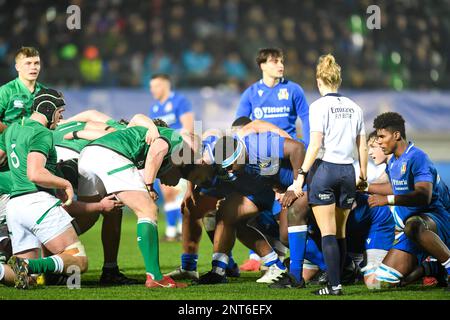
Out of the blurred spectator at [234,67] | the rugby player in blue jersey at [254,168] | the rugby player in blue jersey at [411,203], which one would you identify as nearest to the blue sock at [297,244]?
the rugby player in blue jersey at [254,168]

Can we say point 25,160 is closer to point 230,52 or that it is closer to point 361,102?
point 361,102

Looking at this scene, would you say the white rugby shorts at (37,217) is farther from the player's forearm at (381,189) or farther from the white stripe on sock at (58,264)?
the player's forearm at (381,189)

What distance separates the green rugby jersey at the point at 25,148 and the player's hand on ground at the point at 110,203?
1.59 ft

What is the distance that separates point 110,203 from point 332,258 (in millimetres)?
2029

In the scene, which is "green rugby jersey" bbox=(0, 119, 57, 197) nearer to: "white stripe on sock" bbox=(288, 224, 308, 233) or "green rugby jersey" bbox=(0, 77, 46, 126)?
"green rugby jersey" bbox=(0, 77, 46, 126)

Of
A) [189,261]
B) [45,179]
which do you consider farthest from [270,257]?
[45,179]

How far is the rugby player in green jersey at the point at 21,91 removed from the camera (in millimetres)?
8555

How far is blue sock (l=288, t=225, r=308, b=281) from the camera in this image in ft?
23.5

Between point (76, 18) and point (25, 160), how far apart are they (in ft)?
30.0

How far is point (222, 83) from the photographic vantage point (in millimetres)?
17406

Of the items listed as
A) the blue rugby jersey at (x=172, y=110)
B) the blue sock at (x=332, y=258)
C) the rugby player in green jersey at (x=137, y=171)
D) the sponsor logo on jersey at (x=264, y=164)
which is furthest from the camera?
the blue rugby jersey at (x=172, y=110)

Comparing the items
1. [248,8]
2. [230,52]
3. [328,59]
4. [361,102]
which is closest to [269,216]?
[328,59]

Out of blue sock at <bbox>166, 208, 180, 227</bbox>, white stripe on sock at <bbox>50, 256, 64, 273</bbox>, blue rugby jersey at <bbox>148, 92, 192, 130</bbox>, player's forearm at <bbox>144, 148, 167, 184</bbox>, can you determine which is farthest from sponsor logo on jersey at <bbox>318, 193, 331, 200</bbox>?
blue rugby jersey at <bbox>148, 92, 192, 130</bbox>

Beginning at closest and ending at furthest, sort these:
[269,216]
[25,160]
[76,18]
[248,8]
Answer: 1. [25,160]
2. [269,216]
3. [76,18]
4. [248,8]
